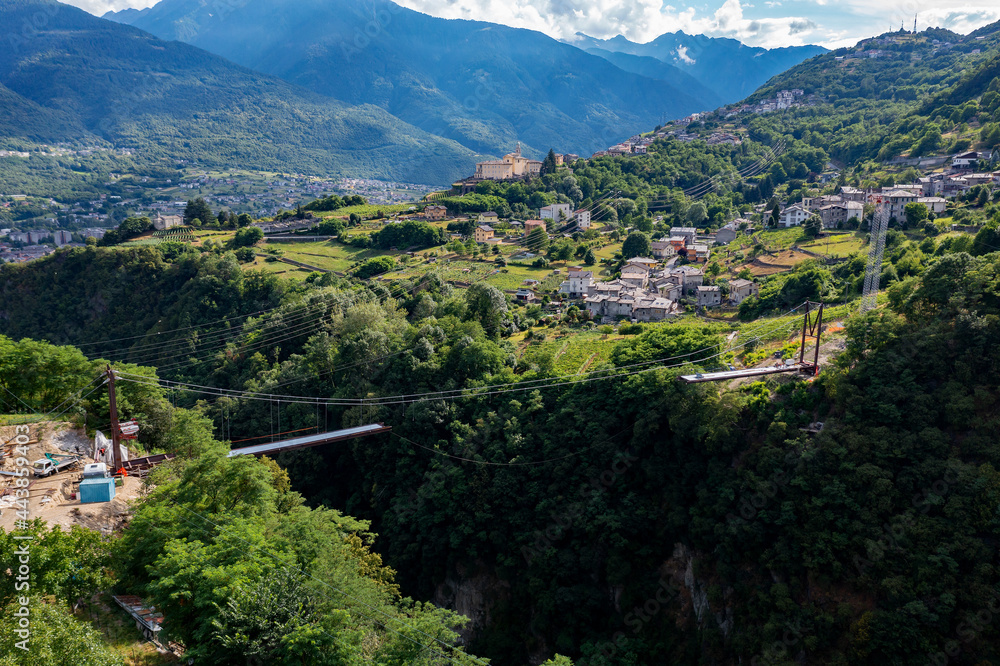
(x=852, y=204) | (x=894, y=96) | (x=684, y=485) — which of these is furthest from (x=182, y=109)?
(x=684, y=485)

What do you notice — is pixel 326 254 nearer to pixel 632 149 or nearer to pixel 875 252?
pixel 875 252

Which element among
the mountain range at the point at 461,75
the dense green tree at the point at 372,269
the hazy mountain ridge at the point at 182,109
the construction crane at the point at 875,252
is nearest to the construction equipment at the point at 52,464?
the construction crane at the point at 875,252

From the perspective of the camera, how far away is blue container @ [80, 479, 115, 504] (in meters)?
14.8

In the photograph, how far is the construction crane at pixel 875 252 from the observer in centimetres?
2517

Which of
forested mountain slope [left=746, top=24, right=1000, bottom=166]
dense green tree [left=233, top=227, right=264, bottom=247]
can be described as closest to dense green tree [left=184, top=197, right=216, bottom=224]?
dense green tree [left=233, top=227, right=264, bottom=247]

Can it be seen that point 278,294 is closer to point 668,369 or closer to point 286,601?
point 668,369

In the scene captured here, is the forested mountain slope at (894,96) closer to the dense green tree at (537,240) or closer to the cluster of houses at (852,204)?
the cluster of houses at (852,204)

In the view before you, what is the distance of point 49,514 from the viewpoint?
14109 mm

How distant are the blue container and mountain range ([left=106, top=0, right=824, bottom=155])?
512 ft

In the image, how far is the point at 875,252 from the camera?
3180 cm

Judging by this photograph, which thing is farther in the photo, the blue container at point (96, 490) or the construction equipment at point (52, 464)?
the construction equipment at point (52, 464)

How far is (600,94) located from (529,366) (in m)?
175

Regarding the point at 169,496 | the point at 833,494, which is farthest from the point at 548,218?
the point at 169,496

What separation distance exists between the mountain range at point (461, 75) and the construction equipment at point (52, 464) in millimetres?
154599
